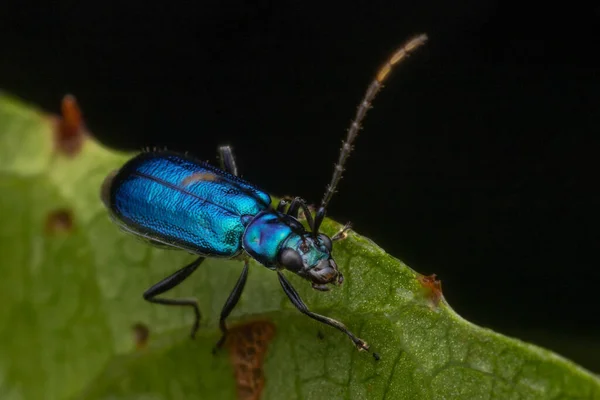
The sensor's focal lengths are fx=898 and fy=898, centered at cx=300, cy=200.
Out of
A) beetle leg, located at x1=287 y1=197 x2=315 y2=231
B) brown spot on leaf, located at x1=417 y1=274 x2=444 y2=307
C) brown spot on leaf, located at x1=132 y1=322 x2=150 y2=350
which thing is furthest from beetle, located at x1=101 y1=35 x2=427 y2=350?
brown spot on leaf, located at x1=417 y1=274 x2=444 y2=307

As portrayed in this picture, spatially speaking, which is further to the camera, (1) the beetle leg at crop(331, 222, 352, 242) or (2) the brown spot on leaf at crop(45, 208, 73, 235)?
→ (2) the brown spot on leaf at crop(45, 208, 73, 235)

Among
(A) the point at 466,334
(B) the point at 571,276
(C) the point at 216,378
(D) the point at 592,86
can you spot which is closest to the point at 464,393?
(A) the point at 466,334

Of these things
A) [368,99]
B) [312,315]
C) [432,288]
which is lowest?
[312,315]

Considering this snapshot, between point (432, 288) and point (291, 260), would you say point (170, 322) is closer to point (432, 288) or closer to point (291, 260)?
point (291, 260)

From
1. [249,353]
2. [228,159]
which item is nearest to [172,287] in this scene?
[249,353]

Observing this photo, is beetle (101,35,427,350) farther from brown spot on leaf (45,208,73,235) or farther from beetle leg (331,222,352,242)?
brown spot on leaf (45,208,73,235)

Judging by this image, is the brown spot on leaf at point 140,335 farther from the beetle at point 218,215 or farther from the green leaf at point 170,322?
the beetle at point 218,215

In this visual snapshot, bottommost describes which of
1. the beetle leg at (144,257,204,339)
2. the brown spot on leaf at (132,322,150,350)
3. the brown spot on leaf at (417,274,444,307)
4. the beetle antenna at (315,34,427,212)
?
the brown spot on leaf at (132,322,150,350)

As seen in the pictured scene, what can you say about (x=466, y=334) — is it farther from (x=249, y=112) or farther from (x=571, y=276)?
(x=249, y=112)
